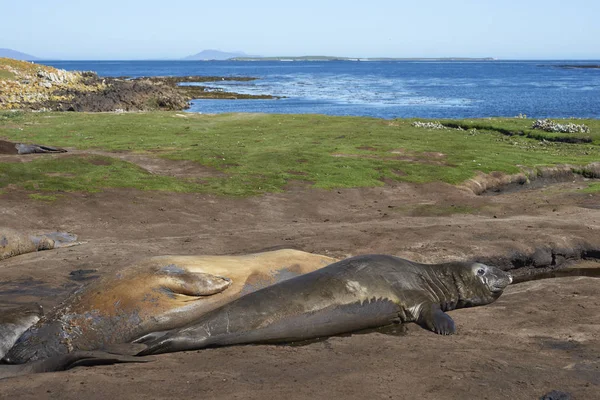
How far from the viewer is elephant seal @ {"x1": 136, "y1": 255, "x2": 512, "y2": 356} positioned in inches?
389

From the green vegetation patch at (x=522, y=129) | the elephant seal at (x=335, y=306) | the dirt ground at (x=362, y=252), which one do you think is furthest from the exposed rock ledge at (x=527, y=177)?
the elephant seal at (x=335, y=306)

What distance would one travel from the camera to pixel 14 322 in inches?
387

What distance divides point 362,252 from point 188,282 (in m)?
6.91

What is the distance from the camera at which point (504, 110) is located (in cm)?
8012

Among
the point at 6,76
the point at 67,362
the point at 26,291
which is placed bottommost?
the point at 26,291

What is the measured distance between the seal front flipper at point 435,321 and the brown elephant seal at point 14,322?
20.9ft

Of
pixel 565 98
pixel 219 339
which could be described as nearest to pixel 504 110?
pixel 565 98

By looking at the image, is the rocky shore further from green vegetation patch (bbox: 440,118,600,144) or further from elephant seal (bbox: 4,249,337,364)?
elephant seal (bbox: 4,249,337,364)

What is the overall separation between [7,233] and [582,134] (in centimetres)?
3579

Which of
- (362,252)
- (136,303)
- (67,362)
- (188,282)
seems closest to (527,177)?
(362,252)

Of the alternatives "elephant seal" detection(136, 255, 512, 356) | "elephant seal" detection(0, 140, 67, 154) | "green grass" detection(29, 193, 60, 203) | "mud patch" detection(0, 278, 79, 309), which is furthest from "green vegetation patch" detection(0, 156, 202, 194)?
"elephant seal" detection(136, 255, 512, 356)

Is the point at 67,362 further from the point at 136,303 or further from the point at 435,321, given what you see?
the point at 435,321

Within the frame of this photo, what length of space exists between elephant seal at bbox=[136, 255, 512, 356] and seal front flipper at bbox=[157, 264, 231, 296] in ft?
1.40

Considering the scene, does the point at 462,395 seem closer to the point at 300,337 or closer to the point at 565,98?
the point at 300,337
